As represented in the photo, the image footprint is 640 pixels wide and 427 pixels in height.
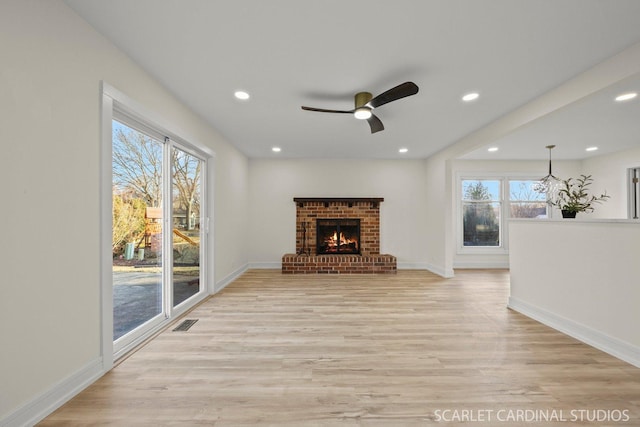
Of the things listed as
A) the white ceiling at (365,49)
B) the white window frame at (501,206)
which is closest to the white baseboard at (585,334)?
the white ceiling at (365,49)

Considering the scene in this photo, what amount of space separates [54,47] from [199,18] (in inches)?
32.9

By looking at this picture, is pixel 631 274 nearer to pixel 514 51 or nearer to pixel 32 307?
pixel 514 51

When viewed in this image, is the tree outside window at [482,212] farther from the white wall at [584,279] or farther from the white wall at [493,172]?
the white wall at [584,279]

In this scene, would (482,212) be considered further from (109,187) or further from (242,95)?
(109,187)

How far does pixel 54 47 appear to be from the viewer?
1444 millimetres

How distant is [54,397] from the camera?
1.44m

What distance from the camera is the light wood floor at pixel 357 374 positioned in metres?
1.43

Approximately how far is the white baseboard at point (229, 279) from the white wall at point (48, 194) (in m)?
2.01

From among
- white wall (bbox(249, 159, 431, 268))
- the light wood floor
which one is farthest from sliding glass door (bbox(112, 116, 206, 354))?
white wall (bbox(249, 159, 431, 268))

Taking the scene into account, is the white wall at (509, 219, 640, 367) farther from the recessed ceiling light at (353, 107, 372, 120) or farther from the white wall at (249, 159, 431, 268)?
the white wall at (249, 159, 431, 268)

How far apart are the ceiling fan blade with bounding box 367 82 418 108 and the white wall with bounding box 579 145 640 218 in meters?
5.61

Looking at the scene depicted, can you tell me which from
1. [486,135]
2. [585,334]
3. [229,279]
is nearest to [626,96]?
[486,135]

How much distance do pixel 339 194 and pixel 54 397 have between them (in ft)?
15.5

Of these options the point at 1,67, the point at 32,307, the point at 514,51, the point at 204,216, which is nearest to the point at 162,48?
the point at 1,67
